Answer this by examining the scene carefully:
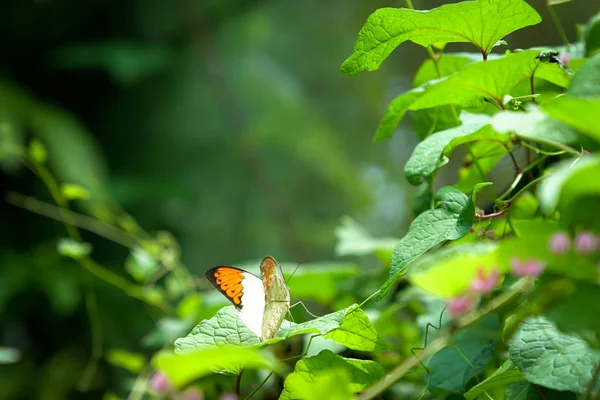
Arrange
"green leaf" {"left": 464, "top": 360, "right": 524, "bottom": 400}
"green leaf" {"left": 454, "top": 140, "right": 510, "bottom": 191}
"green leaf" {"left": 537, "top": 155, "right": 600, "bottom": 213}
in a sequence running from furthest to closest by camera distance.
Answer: "green leaf" {"left": 454, "top": 140, "right": 510, "bottom": 191}, "green leaf" {"left": 464, "top": 360, "right": 524, "bottom": 400}, "green leaf" {"left": 537, "top": 155, "right": 600, "bottom": 213}

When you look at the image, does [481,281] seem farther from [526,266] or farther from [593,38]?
[593,38]

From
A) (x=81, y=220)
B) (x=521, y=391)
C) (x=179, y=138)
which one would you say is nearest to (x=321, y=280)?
(x=521, y=391)

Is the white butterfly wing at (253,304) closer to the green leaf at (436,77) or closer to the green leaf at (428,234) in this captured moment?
the green leaf at (428,234)

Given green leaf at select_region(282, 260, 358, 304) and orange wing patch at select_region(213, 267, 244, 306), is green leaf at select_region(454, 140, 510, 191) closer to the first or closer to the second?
orange wing patch at select_region(213, 267, 244, 306)

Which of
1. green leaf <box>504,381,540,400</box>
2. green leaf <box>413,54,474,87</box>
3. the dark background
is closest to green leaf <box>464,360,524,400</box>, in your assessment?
green leaf <box>504,381,540,400</box>

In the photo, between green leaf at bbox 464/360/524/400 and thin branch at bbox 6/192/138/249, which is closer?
green leaf at bbox 464/360/524/400

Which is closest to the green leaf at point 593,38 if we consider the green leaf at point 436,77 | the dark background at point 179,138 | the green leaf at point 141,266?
the green leaf at point 436,77

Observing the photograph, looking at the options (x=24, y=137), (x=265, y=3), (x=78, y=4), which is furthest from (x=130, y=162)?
(x=265, y=3)
